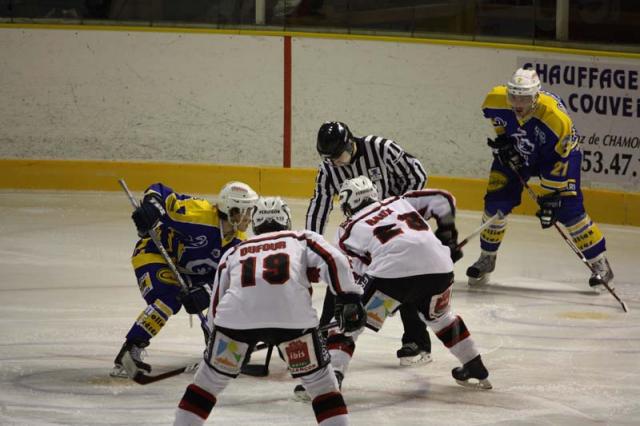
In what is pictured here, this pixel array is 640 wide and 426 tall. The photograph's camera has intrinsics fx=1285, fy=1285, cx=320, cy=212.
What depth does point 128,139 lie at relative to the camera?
9023 millimetres

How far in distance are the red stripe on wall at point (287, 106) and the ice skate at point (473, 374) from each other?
3.96 meters

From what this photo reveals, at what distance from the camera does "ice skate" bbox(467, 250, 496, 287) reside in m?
6.98

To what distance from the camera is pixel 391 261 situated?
4.84m

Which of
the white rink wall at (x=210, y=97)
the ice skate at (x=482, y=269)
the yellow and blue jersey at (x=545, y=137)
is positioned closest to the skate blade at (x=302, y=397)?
the ice skate at (x=482, y=269)

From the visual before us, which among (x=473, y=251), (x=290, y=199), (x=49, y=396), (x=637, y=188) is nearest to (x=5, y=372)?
(x=49, y=396)

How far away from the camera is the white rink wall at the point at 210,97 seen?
866 cm

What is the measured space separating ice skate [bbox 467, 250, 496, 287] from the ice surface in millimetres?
67

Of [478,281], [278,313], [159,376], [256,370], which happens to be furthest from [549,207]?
[278,313]

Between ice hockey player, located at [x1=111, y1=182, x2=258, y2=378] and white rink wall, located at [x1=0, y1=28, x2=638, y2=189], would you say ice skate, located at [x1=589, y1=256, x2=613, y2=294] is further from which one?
ice hockey player, located at [x1=111, y1=182, x2=258, y2=378]

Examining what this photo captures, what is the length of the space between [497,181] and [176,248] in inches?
89.6

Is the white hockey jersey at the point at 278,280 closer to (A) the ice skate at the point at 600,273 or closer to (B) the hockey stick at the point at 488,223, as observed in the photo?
(B) the hockey stick at the point at 488,223

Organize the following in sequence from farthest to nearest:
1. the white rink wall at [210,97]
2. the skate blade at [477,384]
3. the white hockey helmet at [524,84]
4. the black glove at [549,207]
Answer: the white rink wall at [210,97], the black glove at [549,207], the white hockey helmet at [524,84], the skate blade at [477,384]

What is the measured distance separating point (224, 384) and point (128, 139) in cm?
509

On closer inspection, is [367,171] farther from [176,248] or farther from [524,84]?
[524,84]
